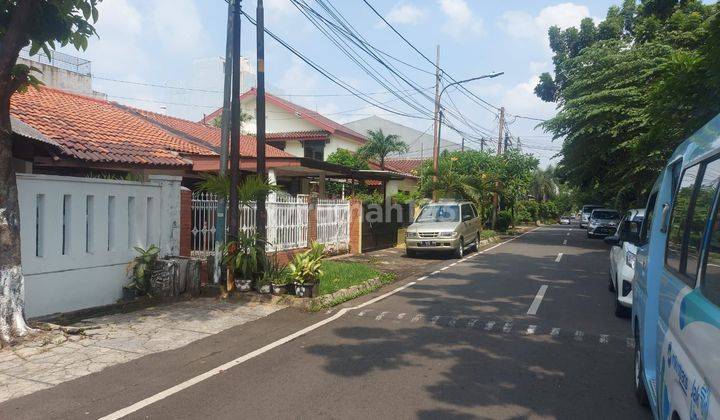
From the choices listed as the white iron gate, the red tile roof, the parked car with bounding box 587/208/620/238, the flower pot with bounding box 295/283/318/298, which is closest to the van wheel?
the flower pot with bounding box 295/283/318/298

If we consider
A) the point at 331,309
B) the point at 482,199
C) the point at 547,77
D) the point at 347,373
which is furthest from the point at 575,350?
the point at 547,77

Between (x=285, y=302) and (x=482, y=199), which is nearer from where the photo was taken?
(x=285, y=302)

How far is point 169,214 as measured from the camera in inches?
371

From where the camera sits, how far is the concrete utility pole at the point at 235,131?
950cm

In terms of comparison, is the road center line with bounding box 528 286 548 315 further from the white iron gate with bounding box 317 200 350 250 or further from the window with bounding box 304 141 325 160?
the window with bounding box 304 141 325 160

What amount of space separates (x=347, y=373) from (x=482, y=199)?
2282cm

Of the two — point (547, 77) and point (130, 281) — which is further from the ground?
point (547, 77)

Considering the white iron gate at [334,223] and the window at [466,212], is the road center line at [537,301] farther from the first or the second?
the white iron gate at [334,223]

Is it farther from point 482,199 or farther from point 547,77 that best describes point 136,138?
point 547,77

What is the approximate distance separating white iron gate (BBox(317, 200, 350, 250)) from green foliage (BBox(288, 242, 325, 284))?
19.9ft

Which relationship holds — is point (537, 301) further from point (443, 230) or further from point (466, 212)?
point (466, 212)

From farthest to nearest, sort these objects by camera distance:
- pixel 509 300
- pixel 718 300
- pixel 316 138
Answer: pixel 316 138 < pixel 509 300 < pixel 718 300

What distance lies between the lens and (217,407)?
177 inches

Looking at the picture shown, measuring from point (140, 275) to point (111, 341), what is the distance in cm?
221
